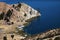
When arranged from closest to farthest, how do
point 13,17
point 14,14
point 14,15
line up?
point 13,17, point 14,15, point 14,14

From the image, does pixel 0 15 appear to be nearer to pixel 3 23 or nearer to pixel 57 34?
pixel 3 23

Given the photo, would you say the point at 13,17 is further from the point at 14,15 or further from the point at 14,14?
the point at 14,14

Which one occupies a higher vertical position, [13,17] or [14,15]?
[14,15]

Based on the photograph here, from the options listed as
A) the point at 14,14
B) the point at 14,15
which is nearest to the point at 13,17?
the point at 14,15

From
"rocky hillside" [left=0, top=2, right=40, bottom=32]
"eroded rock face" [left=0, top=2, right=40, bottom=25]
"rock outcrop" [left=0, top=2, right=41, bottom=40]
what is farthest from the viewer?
"eroded rock face" [left=0, top=2, right=40, bottom=25]

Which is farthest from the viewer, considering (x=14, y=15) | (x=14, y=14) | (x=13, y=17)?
(x=14, y=14)

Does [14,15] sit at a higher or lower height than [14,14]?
lower

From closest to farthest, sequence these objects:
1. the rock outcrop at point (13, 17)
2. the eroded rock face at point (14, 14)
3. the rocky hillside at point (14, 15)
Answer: the rock outcrop at point (13, 17), the rocky hillside at point (14, 15), the eroded rock face at point (14, 14)

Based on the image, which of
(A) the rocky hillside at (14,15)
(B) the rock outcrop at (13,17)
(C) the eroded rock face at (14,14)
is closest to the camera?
(B) the rock outcrop at (13,17)

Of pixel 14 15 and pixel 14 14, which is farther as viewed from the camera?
pixel 14 14

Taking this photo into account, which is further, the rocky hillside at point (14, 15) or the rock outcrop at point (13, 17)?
the rocky hillside at point (14, 15)

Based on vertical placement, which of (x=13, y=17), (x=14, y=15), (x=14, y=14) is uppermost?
(x=14, y=14)
